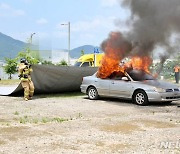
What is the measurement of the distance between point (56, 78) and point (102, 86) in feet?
10.0

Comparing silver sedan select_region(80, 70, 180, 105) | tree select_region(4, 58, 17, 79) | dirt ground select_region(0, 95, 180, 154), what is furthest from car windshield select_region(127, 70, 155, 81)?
tree select_region(4, 58, 17, 79)

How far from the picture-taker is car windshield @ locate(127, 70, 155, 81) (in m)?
13.3

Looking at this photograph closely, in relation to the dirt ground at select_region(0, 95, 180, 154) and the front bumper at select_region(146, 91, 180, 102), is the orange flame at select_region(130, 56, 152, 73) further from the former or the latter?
the dirt ground at select_region(0, 95, 180, 154)

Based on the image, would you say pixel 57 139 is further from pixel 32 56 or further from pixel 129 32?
pixel 32 56

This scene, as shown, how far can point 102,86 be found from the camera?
554 inches

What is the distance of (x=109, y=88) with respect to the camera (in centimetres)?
1378

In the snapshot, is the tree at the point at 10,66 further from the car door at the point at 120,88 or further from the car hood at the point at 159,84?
the car hood at the point at 159,84

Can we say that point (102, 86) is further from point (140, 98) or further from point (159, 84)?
point (159, 84)

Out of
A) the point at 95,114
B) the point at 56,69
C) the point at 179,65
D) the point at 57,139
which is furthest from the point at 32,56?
the point at 57,139

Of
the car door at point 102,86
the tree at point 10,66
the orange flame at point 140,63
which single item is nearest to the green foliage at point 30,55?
the tree at point 10,66

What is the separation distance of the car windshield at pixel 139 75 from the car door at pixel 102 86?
1041mm

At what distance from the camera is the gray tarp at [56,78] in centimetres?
1548

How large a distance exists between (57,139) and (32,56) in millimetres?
33475

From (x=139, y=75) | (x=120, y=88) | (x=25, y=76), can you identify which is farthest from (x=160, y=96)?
(x=25, y=76)
